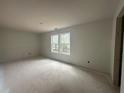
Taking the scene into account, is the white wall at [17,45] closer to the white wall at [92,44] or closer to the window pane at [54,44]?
the window pane at [54,44]

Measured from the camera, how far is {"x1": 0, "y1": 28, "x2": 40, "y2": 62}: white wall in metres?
5.23

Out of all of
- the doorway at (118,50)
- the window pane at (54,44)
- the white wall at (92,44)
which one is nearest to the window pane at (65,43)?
the white wall at (92,44)

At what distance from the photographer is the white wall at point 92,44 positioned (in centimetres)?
316

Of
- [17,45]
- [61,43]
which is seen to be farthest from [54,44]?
[17,45]

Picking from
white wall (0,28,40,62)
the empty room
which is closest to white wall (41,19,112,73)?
the empty room

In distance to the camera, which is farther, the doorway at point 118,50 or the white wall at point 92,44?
the white wall at point 92,44

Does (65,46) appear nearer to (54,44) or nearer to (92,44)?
(54,44)

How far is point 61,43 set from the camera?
17.4 ft

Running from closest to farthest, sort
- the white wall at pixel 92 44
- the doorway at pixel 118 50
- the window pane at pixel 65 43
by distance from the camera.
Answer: the doorway at pixel 118 50 → the white wall at pixel 92 44 → the window pane at pixel 65 43

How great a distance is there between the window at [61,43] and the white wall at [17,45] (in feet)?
6.23

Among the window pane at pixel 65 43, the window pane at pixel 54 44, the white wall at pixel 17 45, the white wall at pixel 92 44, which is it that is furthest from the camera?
the window pane at pixel 54 44

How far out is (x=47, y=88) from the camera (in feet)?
7.16

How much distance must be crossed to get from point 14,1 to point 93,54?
343 cm

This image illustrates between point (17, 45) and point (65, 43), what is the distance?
366cm
